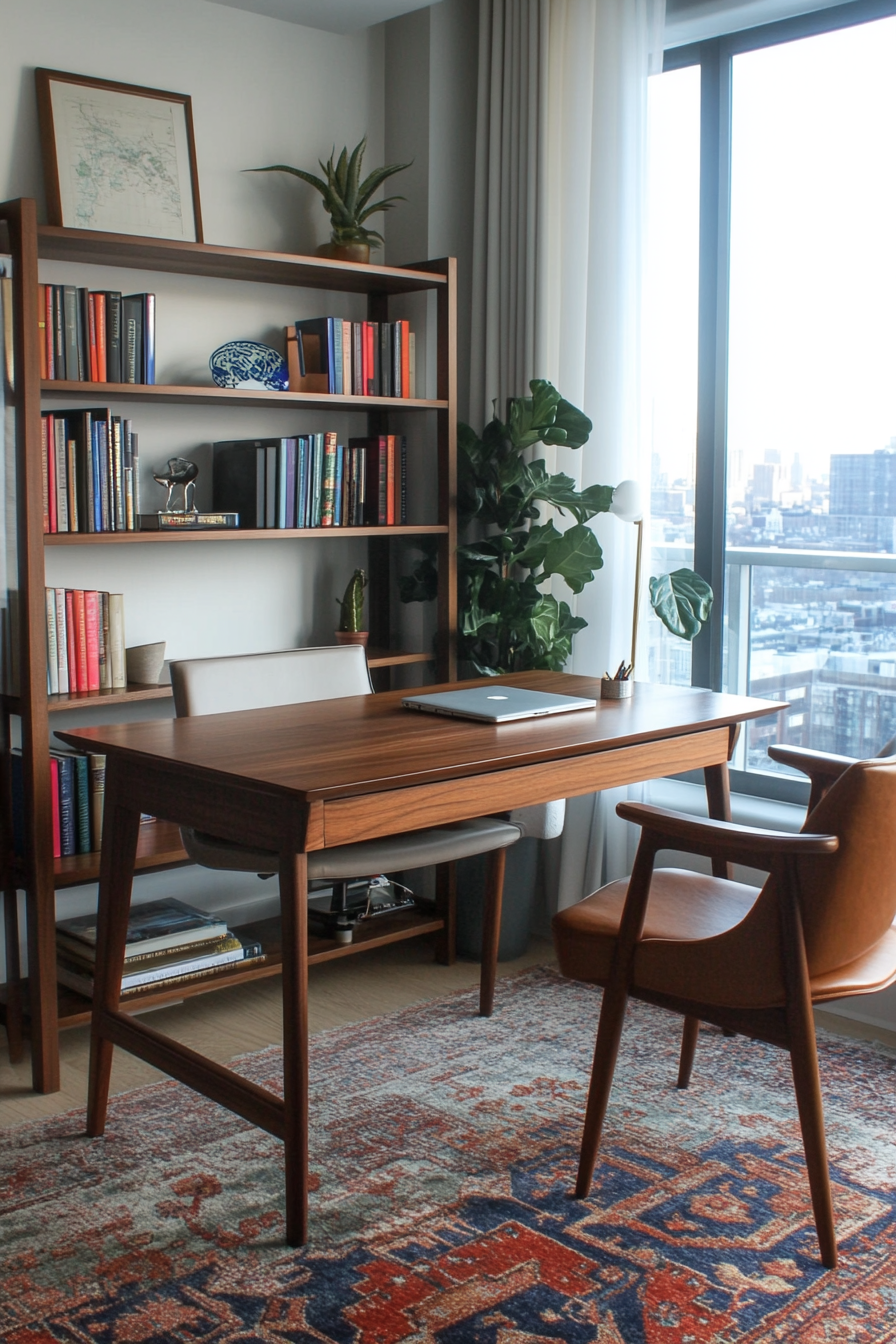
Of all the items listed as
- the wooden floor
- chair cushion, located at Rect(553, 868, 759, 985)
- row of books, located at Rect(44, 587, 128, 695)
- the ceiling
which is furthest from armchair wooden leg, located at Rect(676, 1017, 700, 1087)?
the ceiling

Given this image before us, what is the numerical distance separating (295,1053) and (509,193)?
267 cm

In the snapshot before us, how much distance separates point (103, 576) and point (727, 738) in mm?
1679

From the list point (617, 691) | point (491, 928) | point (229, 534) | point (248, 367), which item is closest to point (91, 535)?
point (229, 534)

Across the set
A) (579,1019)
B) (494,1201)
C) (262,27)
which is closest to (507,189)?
(262,27)

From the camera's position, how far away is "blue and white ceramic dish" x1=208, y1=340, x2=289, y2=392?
138 inches

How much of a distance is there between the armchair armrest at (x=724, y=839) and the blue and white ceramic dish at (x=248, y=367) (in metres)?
1.78

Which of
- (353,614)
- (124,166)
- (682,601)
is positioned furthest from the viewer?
(353,614)

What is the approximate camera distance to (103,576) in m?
3.46

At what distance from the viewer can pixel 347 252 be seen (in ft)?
12.2

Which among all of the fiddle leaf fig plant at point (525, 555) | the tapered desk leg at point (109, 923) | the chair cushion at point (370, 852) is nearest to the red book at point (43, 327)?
the tapered desk leg at point (109, 923)

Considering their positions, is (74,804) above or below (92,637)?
below

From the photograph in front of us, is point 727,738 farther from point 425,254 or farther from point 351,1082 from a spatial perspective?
point 425,254

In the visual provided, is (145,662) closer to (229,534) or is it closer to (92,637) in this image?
(92,637)

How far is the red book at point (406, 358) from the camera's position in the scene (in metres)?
3.70
